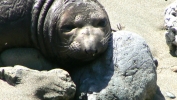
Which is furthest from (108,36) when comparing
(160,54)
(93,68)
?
(160,54)

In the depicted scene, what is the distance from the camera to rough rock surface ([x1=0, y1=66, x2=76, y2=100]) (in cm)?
544

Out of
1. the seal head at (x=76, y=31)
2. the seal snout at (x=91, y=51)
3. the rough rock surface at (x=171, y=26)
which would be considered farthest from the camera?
the rough rock surface at (x=171, y=26)

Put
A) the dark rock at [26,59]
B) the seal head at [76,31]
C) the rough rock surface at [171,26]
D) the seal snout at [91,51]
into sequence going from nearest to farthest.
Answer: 1. the seal snout at [91,51]
2. the seal head at [76,31]
3. the dark rock at [26,59]
4. the rough rock surface at [171,26]

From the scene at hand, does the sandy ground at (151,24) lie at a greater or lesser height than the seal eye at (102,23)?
lesser

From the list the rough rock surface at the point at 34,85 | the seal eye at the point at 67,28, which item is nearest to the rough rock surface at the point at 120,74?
the rough rock surface at the point at 34,85

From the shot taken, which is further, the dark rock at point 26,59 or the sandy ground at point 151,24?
the sandy ground at point 151,24

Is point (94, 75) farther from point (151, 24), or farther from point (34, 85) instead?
point (151, 24)

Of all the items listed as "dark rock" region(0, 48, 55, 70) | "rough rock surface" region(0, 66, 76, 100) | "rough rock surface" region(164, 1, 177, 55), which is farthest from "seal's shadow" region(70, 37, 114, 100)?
"rough rock surface" region(164, 1, 177, 55)

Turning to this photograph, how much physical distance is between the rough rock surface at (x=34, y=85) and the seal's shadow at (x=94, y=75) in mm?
220

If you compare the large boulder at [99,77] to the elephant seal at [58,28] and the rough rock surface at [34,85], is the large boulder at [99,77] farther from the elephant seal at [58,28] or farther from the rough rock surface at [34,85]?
the elephant seal at [58,28]

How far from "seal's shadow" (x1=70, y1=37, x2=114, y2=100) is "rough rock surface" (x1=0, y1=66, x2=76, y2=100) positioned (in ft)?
0.72

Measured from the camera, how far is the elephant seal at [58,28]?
5777 millimetres

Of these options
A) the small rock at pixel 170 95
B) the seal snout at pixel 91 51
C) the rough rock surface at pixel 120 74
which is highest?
the seal snout at pixel 91 51

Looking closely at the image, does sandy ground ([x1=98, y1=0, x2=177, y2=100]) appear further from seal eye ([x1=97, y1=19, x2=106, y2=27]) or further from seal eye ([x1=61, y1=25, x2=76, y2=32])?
seal eye ([x1=61, y1=25, x2=76, y2=32])
